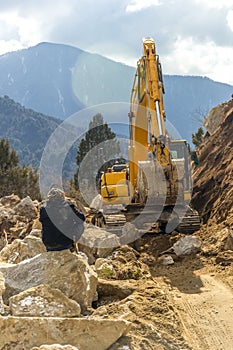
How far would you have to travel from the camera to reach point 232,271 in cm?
902

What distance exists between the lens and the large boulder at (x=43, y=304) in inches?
211

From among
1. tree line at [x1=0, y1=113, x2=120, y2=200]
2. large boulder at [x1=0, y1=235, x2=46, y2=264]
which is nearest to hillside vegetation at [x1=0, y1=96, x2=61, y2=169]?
tree line at [x1=0, y1=113, x2=120, y2=200]

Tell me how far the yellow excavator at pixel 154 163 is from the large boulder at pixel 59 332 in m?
7.35

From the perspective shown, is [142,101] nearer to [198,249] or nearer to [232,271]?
[198,249]

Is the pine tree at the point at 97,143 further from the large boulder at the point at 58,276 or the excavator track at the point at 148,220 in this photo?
the large boulder at the point at 58,276

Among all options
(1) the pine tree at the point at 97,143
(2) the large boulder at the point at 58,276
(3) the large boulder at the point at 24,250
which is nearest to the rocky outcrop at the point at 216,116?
(1) the pine tree at the point at 97,143

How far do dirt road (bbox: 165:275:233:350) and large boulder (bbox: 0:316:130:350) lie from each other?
125cm

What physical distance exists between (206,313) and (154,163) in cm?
574

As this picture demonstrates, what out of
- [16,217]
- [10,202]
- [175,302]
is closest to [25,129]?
[10,202]

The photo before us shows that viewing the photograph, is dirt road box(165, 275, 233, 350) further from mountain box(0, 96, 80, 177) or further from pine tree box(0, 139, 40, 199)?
mountain box(0, 96, 80, 177)

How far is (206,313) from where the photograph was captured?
22.6 feet

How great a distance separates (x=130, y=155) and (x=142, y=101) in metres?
1.94

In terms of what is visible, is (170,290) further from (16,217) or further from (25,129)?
(25,129)

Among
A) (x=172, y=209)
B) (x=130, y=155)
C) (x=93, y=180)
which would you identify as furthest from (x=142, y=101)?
(x=93, y=180)
